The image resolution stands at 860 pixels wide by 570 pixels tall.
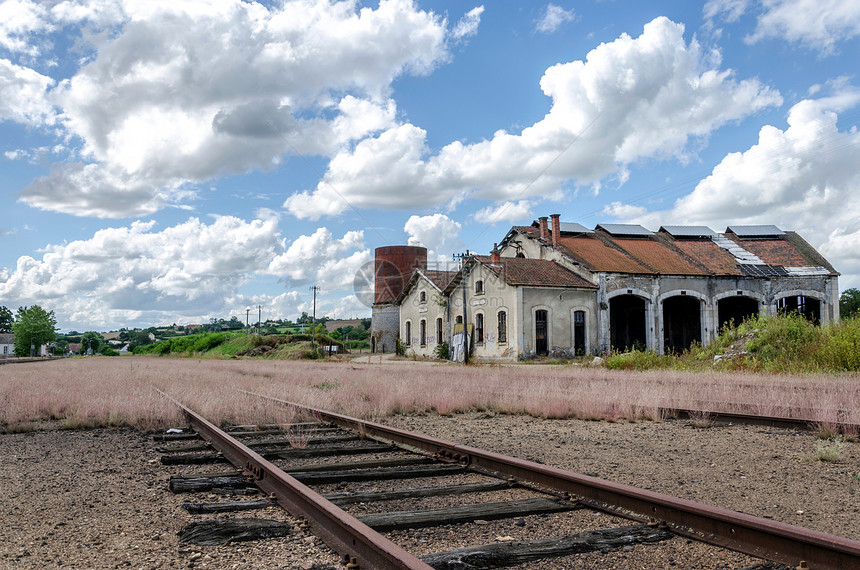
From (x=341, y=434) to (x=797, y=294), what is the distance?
119ft

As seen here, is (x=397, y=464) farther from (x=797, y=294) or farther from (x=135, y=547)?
(x=797, y=294)

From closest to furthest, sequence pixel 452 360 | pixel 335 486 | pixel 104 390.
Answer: pixel 335 486 < pixel 104 390 < pixel 452 360

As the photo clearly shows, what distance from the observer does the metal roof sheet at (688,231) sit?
42.1 metres

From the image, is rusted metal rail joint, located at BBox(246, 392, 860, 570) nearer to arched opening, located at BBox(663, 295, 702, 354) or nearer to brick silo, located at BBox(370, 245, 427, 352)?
arched opening, located at BBox(663, 295, 702, 354)

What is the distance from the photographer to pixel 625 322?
37.8 metres

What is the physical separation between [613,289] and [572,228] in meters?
7.16

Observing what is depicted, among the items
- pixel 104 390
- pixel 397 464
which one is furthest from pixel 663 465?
pixel 104 390

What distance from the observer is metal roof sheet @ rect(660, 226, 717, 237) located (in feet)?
138

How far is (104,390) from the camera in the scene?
13211 mm

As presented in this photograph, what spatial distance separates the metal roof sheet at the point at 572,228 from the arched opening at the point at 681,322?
6659 millimetres

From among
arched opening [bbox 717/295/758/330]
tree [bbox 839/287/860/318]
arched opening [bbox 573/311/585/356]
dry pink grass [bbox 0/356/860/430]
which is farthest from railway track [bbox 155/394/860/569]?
tree [bbox 839/287/860/318]

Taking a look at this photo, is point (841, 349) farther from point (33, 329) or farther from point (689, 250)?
point (33, 329)

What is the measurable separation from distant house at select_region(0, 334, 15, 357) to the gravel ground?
122 m

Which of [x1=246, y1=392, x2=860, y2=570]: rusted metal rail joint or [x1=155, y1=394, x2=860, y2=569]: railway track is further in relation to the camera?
[x1=155, y1=394, x2=860, y2=569]: railway track
